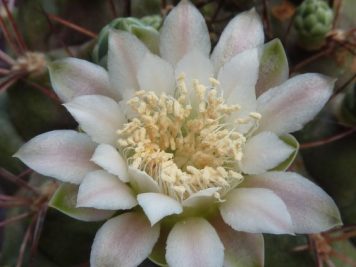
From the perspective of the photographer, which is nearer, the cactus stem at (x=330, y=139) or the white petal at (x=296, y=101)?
the white petal at (x=296, y=101)

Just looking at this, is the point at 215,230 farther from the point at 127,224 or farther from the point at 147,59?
the point at 147,59

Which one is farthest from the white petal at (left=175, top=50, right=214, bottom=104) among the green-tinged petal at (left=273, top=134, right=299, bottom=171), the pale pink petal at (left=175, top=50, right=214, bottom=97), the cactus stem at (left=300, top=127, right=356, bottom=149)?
the cactus stem at (left=300, top=127, right=356, bottom=149)

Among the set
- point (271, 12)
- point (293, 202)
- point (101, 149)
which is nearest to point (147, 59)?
point (101, 149)

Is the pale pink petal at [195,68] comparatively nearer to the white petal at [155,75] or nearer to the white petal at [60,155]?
the white petal at [155,75]

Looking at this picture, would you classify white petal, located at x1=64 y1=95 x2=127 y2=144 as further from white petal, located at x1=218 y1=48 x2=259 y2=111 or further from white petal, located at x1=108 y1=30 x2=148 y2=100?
white petal, located at x1=218 y1=48 x2=259 y2=111

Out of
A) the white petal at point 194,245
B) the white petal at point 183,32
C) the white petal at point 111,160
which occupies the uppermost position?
the white petal at point 183,32

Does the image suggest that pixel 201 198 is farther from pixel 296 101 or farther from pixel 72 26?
pixel 72 26

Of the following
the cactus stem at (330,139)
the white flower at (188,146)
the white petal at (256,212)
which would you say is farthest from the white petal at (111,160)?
the cactus stem at (330,139)
